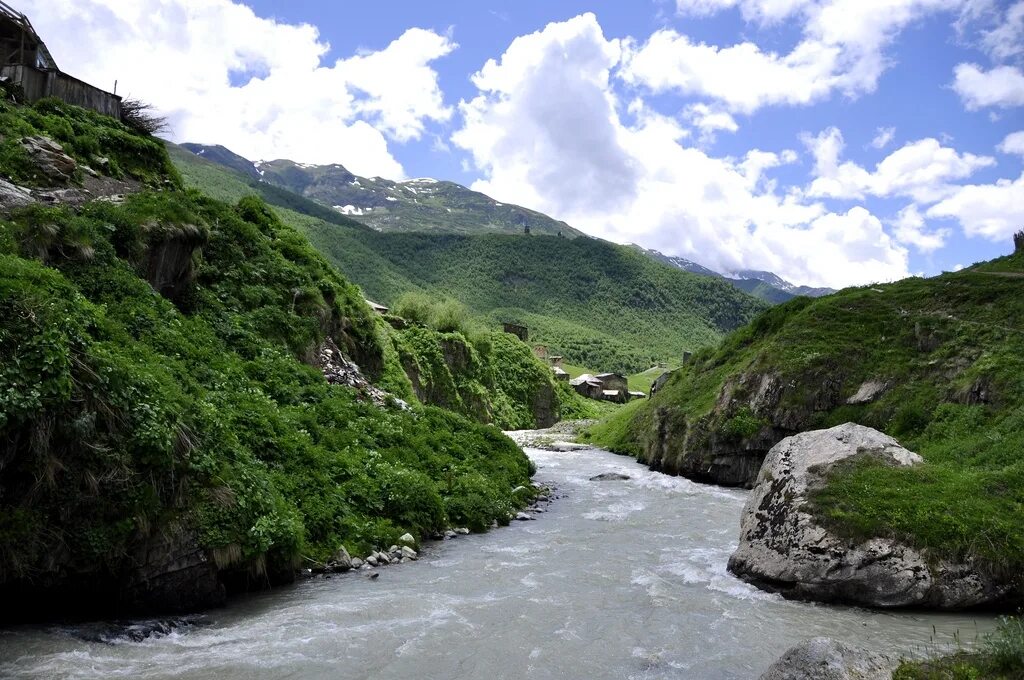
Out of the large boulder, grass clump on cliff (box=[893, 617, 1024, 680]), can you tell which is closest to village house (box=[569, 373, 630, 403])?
the large boulder

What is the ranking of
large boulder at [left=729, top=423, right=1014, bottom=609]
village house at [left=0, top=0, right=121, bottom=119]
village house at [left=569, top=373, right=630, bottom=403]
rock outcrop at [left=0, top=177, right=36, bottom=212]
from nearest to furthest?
large boulder at [left=729, top=423, right=1014, bottom=609] < rock outcrop at [left=0, top=177, right=36, bottom=212] < village house at [left=0, top=0, right=121, bottom=119] < village house at [left=569, top=373, right=630, bottom=403]

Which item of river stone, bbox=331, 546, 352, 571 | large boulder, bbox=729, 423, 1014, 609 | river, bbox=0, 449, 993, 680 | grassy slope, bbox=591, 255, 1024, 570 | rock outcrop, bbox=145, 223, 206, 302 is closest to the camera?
river, bbox=0, 449, 993, 680

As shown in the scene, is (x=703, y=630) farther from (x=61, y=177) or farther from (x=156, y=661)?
(x=61, y=177)

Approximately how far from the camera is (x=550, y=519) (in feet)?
74.8

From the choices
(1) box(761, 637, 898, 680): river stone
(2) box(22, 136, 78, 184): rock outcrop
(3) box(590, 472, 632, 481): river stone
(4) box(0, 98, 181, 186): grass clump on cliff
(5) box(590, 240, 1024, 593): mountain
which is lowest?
(3) box(590, 472, 632, 481): river stone

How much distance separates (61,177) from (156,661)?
56.9 ft

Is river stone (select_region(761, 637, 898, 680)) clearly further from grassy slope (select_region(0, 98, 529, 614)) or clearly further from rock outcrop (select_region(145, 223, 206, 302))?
rock outcrop (select_region(145, 223, 206, 302))

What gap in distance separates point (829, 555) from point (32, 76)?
31.4 m

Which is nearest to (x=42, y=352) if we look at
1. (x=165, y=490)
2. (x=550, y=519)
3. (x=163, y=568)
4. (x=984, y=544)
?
(x=165, y=490)

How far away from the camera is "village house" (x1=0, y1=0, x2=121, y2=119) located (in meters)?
24.9

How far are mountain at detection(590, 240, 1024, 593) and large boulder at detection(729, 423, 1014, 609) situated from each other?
298mm

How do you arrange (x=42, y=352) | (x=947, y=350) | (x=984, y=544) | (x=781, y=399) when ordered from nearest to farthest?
(x=42, y=352) < (x=984, y=544) < (x=947, y=350) < (x=781, y=399)

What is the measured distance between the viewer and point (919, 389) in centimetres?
2592

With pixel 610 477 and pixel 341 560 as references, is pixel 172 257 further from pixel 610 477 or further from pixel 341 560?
pixel 610 477
